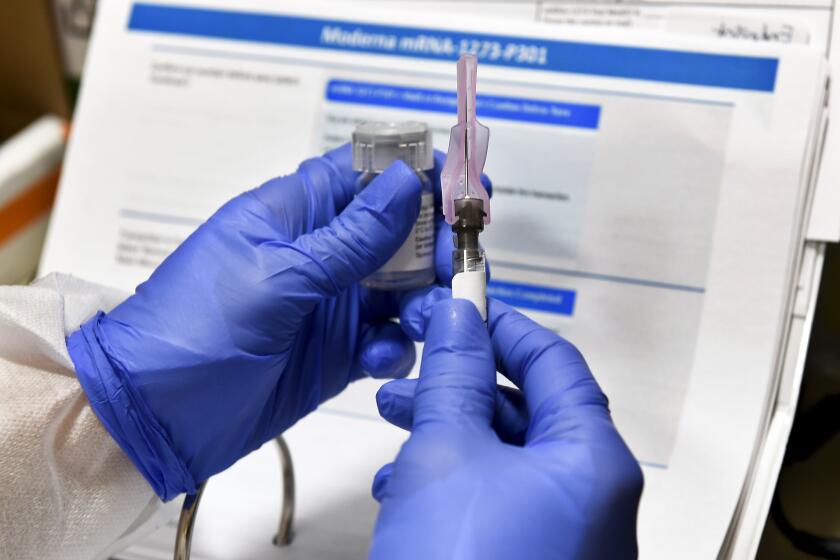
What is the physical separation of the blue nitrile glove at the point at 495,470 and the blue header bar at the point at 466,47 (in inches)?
14.6

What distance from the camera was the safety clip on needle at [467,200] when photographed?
55 cm

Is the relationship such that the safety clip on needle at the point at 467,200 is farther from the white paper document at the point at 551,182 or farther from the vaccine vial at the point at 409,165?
the white paper document at the point at 551,182

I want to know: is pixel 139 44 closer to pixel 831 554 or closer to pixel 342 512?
pixel 342 512

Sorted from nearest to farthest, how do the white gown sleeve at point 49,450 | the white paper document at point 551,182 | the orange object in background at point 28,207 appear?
the white gown sleeve at point 49,450 → the white paper document at point 551,182 → the orange object in background at point 28,207

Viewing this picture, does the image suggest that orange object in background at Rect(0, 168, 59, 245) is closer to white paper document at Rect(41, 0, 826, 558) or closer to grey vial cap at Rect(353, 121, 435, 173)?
white paper document at Rect(41, 0, 826, 558)

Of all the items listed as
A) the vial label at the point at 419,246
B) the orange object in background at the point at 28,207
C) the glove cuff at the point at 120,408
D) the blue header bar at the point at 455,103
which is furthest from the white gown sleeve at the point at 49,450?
the orange object in background at the point at 28,207

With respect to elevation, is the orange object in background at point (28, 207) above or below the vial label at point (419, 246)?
below

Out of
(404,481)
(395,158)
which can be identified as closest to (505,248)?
(395,158)

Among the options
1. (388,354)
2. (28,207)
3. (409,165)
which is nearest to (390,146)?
(409,165)

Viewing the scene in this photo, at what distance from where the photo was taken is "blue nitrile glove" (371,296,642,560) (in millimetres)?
449

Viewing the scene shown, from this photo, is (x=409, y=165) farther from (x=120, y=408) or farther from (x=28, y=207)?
(x=28, y=207)

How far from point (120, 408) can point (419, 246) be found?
26 centimetres

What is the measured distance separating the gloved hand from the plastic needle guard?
34 mm

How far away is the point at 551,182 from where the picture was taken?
0.79 m
